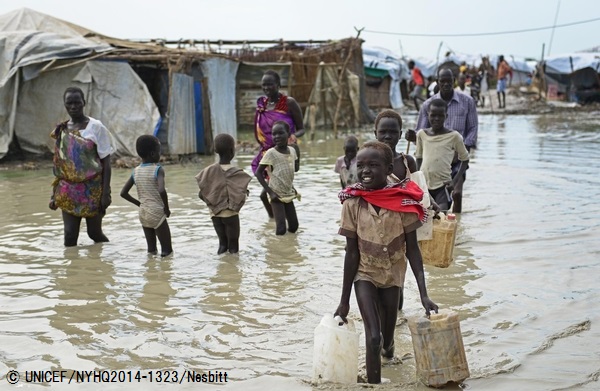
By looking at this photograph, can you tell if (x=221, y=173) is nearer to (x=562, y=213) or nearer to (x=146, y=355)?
(x=146, y=355)

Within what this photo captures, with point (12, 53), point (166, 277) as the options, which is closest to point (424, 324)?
point (166, 277)

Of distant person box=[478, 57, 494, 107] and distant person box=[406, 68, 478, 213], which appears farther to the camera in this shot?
distant person box=[478, 57, 494, 107]

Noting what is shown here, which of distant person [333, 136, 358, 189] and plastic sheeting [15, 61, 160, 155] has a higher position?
plastic sheeting [15, 61, 160, 155]

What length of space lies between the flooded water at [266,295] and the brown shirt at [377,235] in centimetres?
55

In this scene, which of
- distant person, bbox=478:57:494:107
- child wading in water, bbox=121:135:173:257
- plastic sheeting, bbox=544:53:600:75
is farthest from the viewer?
distant person, bbox=478:57:494:107

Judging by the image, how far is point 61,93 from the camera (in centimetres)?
1405

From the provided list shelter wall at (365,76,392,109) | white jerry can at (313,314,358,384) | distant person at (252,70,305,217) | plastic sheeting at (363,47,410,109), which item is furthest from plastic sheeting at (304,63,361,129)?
white jerry can at (313,314,358,384)

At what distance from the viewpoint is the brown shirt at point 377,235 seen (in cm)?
380

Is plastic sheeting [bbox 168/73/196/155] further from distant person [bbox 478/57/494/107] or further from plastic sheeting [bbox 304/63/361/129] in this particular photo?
distant person [bbox 478/57/494/107]

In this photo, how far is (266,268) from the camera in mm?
6336

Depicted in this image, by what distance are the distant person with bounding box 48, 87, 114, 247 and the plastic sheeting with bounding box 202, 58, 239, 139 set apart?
28.2 feet

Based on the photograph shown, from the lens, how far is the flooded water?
4.15 metres

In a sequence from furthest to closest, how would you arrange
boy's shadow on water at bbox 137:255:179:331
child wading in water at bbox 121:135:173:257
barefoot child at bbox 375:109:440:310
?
child wading in water at bbox 121:135:173:257
boy's shadow on water at bbox 137:255:179:331
barefoot child at bbox 375:109:440:310

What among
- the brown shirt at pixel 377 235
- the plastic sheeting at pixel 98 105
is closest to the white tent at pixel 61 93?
the plastic sheeting at pixel 98 105
